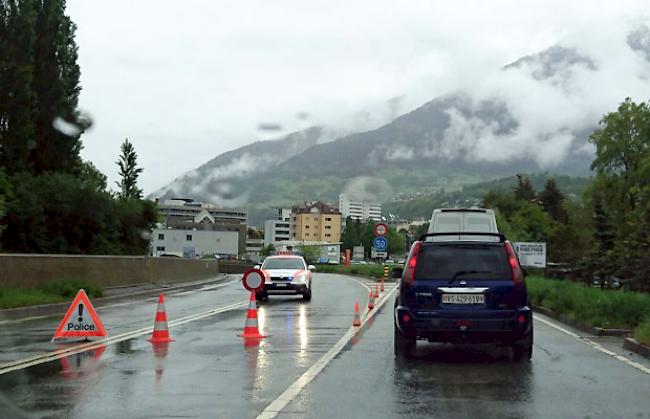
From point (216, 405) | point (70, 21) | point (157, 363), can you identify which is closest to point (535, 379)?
point (216, 405)

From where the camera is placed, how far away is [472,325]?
10789 millimetres

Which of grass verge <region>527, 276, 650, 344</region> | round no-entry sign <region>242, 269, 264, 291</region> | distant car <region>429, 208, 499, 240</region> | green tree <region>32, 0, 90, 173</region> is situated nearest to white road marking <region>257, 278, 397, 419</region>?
round no-entry sign <region>242, 269, 264, 291</region>

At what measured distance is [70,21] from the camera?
54.4 meters

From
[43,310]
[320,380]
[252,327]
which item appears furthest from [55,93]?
[320,380]

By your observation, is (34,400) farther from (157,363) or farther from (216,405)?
(157,363)

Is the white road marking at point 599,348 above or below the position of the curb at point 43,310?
above

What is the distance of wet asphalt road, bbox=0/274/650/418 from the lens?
A: 767 cm

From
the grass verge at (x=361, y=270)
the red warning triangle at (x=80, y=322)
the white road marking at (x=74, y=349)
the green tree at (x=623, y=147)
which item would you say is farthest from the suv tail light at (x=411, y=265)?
the green tree at (x=623, y=147)

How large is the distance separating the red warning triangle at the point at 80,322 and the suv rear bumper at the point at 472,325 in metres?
5.63

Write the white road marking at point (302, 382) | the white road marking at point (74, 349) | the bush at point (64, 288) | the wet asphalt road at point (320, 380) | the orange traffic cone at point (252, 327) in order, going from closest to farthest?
the white road marking at point (302, 382) < the wet asphalt road at point (320, 380) < the white road marking at point (74, 349) < the orange traffic cone at point (252, 327) < the bush at point (64, 288)

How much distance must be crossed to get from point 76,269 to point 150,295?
3.98 meters

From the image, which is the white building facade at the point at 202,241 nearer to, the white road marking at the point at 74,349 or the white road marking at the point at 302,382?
the white road marking at the point at 74,349

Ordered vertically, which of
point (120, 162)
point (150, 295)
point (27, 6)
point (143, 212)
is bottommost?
point (150, 295)

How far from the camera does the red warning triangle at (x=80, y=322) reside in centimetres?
1339
